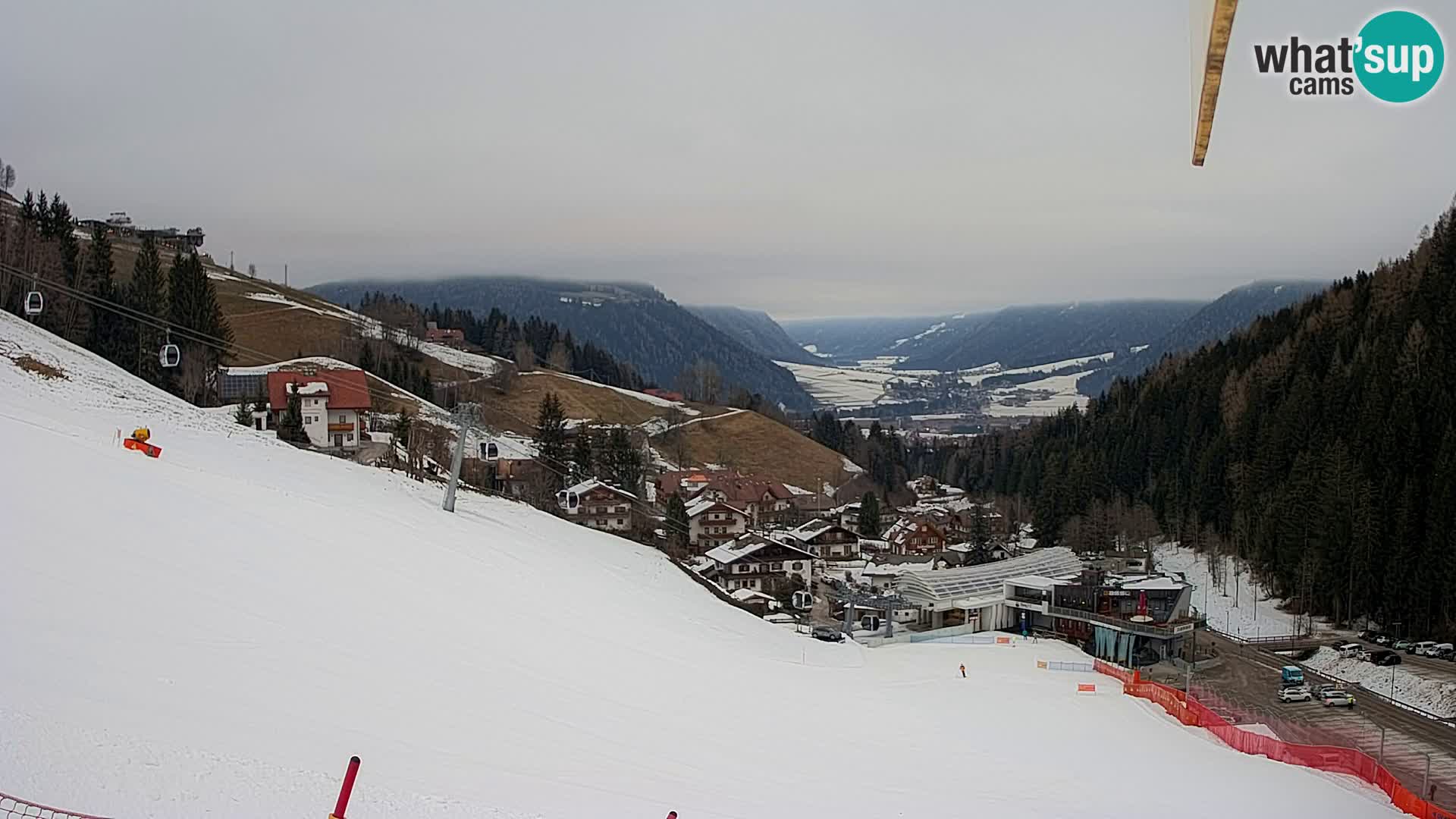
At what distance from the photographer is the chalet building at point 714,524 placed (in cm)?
5281

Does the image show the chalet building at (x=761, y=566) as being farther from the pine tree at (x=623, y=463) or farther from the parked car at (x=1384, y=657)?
the parked car at (x=1384, y=657)

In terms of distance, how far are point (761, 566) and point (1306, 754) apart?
2777cm

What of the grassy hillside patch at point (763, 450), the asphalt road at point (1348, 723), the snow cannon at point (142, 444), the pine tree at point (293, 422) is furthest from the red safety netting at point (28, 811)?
the grassy hillside patch at point (763, 450)

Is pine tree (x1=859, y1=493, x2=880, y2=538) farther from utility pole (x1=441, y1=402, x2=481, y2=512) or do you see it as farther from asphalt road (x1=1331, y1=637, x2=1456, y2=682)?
utility pole (x1=441, y1=402, x2=481, y2=512)

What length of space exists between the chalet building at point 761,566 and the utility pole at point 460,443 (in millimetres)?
17779

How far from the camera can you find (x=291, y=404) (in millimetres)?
40438

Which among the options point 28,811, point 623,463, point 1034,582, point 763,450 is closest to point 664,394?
point 763,450

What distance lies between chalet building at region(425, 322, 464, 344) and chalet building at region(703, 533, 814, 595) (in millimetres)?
80533

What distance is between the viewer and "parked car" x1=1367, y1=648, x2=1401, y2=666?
28359mm

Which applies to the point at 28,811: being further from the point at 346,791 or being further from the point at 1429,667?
the point at 1429,667

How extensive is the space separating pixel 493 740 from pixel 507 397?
80.8m

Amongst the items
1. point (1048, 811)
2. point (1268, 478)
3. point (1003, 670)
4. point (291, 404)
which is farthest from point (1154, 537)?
point (1048, 811)

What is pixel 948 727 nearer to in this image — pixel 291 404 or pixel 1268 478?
pixel 291 404

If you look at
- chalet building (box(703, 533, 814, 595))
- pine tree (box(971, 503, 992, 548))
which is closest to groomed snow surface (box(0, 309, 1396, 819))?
chalet building (box(703, 533, 814, 595))
